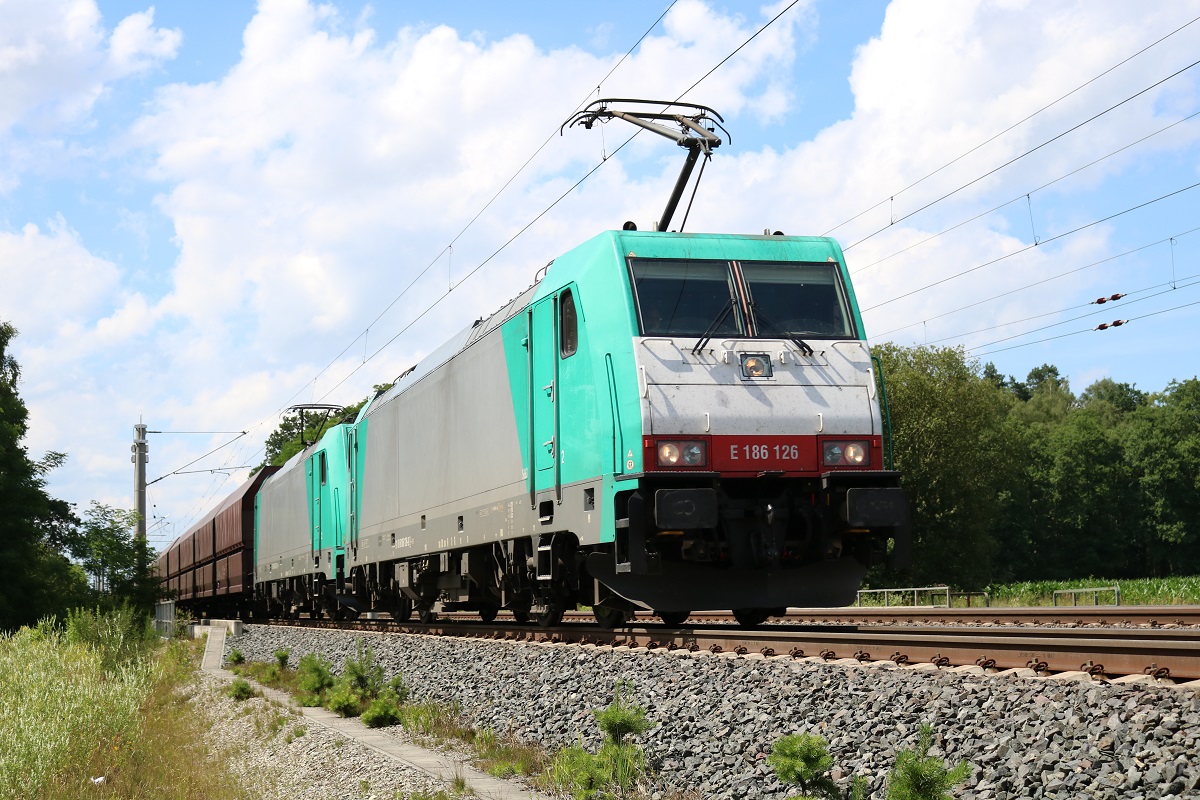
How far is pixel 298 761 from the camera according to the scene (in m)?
9.59

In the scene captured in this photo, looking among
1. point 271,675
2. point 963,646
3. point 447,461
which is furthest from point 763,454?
point 271,675

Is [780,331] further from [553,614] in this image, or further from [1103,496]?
[1103,496]

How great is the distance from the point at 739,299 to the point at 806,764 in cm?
656

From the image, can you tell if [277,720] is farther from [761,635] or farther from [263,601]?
[263,601]

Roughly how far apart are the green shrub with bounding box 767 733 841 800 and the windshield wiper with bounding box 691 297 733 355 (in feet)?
18.8

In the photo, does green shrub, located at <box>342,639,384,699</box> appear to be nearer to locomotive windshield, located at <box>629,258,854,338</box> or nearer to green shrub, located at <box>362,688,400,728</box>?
green shrub, located at <box>362,688,400,728</box>

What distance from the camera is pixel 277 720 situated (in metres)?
11.5

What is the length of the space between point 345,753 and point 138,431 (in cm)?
3866

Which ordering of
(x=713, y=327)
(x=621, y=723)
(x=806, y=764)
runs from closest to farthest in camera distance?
(x=806, y=764), (x=621, y=723), (x=713, y=327)

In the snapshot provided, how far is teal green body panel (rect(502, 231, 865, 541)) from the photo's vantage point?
10766 millimetres

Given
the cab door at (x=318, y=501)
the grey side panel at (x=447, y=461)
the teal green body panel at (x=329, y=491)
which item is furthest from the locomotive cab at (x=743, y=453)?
the cab door at (x=318, y=501)

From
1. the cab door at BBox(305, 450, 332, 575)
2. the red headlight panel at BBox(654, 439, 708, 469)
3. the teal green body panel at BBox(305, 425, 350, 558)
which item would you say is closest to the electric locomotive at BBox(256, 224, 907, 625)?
the red headlight panel at BBox(654, 439, 708, 469)

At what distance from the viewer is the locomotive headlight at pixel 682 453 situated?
10.4 metres

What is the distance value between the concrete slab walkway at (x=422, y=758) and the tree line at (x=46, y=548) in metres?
18.0
